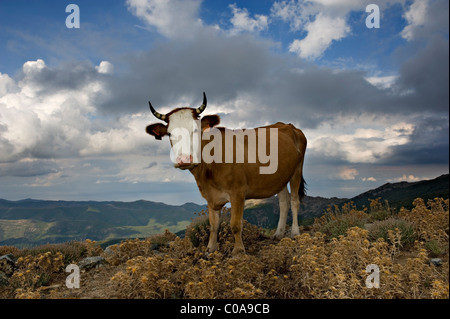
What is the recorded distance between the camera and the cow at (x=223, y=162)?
7.18m

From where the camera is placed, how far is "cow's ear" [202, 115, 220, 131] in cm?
767

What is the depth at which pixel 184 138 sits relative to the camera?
707 centimetres

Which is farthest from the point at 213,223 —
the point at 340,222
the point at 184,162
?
the point at 340,222

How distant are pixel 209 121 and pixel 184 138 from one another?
964mm

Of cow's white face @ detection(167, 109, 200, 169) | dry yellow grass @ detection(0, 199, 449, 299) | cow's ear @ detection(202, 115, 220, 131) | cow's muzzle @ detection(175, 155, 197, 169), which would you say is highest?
cow's ear @ detection(202, 115, 220, 131)

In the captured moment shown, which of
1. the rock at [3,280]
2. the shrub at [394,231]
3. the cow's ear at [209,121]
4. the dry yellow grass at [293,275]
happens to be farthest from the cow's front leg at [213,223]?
the rock at [3,280]

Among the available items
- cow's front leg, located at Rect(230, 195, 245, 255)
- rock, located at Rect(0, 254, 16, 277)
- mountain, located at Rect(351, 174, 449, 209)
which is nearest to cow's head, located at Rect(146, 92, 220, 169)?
cow's front leg, located at Rect(230, 195, 245, 255)

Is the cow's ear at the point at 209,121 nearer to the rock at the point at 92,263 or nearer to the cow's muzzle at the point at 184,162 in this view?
the cow's muzzle at the point at 184,162

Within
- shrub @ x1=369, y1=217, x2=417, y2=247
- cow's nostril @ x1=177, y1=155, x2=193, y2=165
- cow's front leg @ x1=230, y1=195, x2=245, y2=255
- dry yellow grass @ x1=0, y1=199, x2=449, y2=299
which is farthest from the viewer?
shrub @ x1=369, y1=217, x2=417, y2=247

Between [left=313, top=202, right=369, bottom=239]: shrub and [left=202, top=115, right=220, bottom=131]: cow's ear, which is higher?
[left=202, top=115, right=220, bottom=131]: cow's ear

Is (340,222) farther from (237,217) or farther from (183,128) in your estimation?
(183,128)

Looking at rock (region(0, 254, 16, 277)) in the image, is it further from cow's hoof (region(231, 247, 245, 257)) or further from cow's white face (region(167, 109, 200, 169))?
cow's hoof (region(231, 247, 245, 257))
